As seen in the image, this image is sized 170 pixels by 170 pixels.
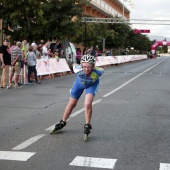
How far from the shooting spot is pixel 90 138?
6625 mm

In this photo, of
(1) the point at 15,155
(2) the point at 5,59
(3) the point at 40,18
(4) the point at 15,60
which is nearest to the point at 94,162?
(1) the point at 15,155

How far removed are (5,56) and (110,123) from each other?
26.9 ft

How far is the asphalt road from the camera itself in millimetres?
5129

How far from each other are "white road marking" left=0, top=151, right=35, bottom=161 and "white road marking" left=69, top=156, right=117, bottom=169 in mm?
665

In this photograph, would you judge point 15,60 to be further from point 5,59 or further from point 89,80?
point 89,80

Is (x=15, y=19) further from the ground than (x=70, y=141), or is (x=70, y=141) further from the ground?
(x=15, y=19)

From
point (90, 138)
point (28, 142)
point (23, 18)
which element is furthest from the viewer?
point (23, 18)

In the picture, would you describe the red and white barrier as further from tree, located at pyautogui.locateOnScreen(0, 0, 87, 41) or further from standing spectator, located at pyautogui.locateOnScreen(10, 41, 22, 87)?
tree, located at pyautogui.locateOnScreen(0, 0, 87, 41)

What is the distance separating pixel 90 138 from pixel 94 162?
1504mm

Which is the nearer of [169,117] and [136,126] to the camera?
[136,126]

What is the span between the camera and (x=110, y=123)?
26.1ft

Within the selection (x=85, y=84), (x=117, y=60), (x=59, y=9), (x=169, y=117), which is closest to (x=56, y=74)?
(x=59, y=9)

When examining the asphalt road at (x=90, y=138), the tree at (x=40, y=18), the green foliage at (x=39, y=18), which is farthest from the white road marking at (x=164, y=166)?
the tree at (x=40, y=18)

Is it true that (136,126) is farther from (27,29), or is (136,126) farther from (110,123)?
(27,29)
